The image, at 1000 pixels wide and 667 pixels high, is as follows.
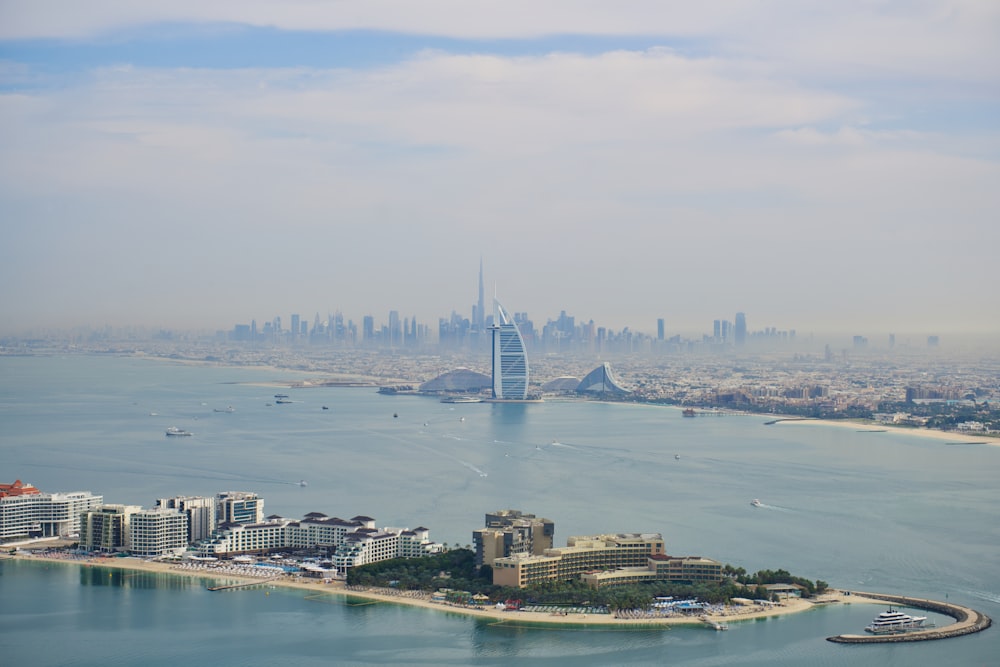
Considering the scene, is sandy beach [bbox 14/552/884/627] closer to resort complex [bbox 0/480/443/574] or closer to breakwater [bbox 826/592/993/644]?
breakwater [bbox 826/592/993/644]

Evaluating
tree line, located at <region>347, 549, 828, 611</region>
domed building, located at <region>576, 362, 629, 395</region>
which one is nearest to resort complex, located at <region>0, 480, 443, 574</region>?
tree line, located at <region>347, 549, 828, 611</region>

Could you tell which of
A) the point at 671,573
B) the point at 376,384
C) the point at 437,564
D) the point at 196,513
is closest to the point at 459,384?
the point at 376,384

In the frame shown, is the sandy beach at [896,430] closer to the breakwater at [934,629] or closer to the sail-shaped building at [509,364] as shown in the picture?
the sail-shaped building at [509,364]

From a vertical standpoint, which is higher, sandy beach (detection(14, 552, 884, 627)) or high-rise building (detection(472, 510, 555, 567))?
high-rise building (detection(472, 510, 555, 567))

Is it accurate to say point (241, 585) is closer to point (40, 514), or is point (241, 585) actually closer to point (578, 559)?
point (578, 559)

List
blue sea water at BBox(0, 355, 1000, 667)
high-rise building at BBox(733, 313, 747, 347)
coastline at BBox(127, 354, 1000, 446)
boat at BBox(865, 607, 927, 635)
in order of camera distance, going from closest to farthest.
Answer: blue sea water at BBox(0, 355, 1000, 667), boat at BBox(865, 607, 927, 635), coastline at BBox(127, 354, 1000, 446), high-rise building at BBox(733, 313, 747, 347)

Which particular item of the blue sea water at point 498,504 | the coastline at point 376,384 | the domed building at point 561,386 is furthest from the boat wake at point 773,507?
the domed building at point 561,386

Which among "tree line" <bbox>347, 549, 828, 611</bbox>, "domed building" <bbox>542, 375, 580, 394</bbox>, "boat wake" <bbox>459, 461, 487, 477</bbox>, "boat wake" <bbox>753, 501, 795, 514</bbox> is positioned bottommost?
"tree line" <bbox>347, 549, 828, 611</bbox>

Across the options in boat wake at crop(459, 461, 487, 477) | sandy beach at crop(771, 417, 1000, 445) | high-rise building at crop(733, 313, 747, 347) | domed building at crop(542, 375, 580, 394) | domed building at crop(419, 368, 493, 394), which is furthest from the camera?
high-rise building at crop(733, 313, 747, 347)
